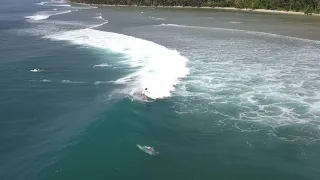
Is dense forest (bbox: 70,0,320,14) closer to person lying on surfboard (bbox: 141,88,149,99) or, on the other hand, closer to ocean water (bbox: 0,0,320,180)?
ocean water (bbox: 0,0,320,180)

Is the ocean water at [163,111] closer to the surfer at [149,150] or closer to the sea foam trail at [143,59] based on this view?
the sea foam trail at [143,59]

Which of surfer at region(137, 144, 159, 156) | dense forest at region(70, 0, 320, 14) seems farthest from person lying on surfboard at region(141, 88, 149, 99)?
dense forest at region(70, 0, 320, 14)

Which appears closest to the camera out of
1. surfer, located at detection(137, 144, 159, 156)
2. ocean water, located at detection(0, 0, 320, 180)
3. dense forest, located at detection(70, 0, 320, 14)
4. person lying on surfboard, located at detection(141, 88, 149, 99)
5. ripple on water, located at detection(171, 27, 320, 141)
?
ocean water, located at detection(0, 0, 320, 180)

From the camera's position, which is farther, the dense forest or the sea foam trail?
the dense forest

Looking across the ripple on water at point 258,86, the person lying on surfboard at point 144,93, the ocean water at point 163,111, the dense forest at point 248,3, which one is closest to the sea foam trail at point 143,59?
the ocean water at point 163,111

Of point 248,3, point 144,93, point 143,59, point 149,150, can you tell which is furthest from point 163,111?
point 248,3

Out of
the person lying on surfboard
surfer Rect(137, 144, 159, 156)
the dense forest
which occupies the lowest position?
surfer Rect(137, 144, 159, 156)

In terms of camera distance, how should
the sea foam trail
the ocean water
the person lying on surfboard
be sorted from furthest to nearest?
the sea foam trail
the person lying on surfboard
the ocean water
